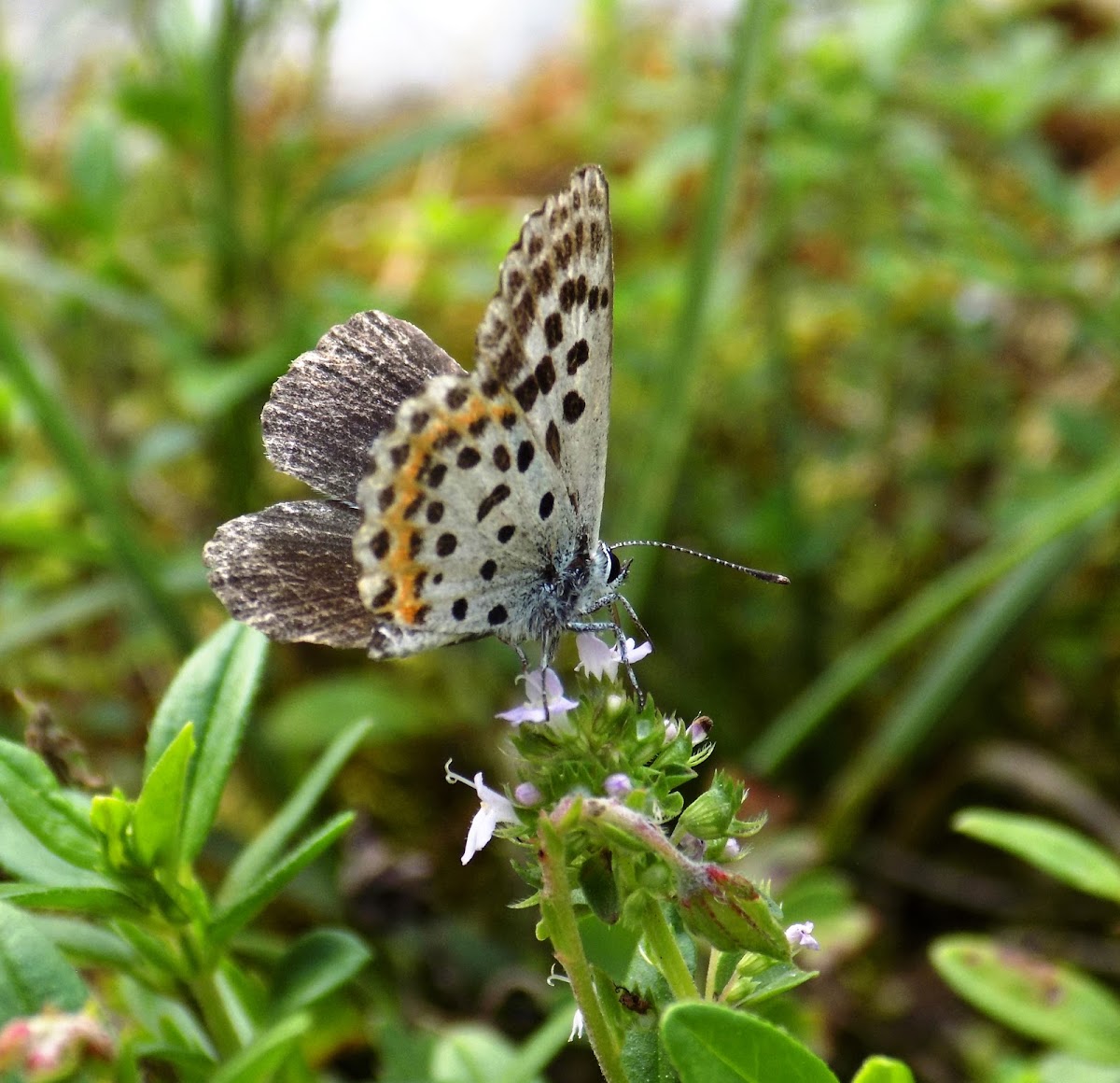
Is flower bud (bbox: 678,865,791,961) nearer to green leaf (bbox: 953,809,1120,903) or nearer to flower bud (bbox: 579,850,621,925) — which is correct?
flower bud (bbox: 579,850,621,925)

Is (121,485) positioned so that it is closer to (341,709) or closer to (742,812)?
(341,709)

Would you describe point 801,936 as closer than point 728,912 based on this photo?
No

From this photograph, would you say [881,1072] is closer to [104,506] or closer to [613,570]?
[613,570]

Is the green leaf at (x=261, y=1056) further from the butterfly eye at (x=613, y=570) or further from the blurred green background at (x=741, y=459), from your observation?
the blurred green background at (x=741, y=459)

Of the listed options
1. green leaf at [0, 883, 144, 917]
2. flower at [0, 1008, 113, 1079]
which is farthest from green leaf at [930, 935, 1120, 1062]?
flower at [0, 1008, 113, 1079]

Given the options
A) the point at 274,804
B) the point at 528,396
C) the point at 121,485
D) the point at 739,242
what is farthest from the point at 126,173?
the point at 528,396

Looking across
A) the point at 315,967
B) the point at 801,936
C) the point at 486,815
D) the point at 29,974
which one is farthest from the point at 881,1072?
the point at 29,974

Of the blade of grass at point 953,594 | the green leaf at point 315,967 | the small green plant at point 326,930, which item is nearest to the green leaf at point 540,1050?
the small green plant at point 326,930
